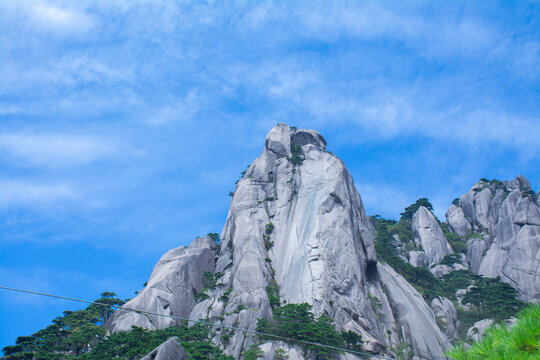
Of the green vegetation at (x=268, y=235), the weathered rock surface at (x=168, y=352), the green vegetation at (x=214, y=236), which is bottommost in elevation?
the weathered rock surface at (x=168, y=352)

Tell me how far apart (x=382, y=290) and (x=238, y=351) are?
62.4ft

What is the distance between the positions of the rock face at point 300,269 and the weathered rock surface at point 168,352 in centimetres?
1003

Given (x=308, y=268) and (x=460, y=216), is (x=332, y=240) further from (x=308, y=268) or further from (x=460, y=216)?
(x=460, y=216)

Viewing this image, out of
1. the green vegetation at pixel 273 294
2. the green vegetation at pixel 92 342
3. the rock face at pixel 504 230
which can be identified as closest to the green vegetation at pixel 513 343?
the green vegetation at pixel 92 342

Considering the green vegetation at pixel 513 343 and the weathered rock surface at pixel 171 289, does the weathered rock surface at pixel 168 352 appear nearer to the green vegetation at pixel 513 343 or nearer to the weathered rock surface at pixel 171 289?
the weathered rock surface at pixel 171 289

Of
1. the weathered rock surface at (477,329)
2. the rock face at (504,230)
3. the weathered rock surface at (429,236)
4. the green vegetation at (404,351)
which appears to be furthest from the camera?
the weathered rock surface at (429,236)

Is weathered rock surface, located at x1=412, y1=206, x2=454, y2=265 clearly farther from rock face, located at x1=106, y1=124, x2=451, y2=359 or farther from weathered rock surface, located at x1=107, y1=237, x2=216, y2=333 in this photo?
weathered rock surface, located at x1=107, y1=237, x2=216, y2=333

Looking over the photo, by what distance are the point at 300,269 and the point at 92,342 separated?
20443mm

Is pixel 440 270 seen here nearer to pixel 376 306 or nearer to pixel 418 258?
pixel 418 258

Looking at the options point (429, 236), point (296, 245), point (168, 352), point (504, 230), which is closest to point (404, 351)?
point (296, 245)

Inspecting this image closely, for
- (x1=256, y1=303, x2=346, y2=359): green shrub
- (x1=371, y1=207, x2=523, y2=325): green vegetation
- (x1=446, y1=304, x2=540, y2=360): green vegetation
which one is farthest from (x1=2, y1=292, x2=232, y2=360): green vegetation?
(x1=371, y1=207, x2=523, y2=325): green vegetation

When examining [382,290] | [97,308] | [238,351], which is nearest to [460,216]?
[382,290]

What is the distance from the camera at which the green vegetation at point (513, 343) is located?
21.2 feet

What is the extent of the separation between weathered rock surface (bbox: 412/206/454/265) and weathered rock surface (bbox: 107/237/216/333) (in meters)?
34.1
